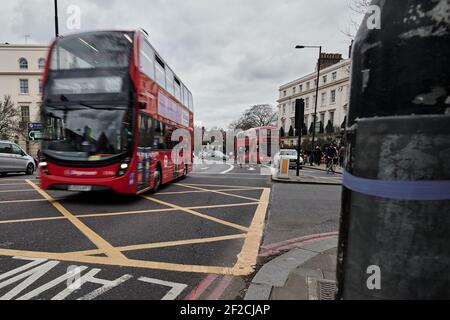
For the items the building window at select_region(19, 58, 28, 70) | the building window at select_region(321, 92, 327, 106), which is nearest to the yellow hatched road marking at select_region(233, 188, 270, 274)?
the building window at select_region(19, 58, 28, 70)

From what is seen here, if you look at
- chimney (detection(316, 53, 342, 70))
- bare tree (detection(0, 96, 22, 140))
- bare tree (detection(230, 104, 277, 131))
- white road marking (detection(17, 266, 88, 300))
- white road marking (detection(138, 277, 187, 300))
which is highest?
chimney (detection(316, 53, 342, 70))

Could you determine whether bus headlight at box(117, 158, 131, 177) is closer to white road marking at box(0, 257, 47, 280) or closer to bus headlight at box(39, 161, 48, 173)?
bus headlight at box(39, 161, 48, 173)

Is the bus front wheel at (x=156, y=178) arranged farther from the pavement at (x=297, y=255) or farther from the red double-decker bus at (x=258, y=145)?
the red double-decker bus at (x=258, y=145)

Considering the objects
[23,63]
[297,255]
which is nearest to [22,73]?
[23,63]

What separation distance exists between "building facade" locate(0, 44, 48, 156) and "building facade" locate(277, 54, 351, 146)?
139 feet

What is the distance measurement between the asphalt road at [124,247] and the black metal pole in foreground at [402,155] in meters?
1.98

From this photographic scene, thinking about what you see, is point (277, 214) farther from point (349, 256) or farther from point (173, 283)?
point (349, 256)

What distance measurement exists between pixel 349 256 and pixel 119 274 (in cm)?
276

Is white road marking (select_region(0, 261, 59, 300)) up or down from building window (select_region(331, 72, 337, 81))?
down

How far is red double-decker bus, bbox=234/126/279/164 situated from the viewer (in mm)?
25656

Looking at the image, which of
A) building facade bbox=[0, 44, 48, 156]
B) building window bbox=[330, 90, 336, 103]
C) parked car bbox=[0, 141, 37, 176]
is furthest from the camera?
building window bbox=[330, 90, 336, 103]

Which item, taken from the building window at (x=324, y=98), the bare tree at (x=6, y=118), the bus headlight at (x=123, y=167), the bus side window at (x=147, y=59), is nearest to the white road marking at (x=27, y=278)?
the bus headlight at (x=123, y=167)

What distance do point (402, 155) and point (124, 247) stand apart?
396 centimetres
